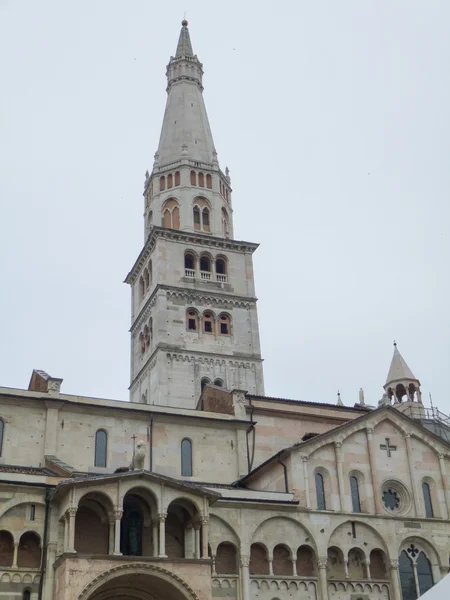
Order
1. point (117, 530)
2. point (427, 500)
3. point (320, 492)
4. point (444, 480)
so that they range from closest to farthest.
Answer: point (117, 530)
point (320, 492)
point (427, 500)
point (444, 480)

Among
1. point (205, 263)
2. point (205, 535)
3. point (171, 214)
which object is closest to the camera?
point (205, 535)

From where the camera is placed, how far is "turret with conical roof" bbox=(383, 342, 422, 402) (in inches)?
2660

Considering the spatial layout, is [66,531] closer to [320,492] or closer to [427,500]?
[320,492]

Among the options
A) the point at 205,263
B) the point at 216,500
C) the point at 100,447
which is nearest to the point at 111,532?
the point at 216,500

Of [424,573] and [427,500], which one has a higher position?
[427,500]

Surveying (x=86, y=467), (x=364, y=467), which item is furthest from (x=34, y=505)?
(x=364, y=467)

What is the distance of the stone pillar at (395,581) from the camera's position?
1510 inches

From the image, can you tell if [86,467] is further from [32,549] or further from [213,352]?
[213,352]

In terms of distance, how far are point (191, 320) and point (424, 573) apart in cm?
2789

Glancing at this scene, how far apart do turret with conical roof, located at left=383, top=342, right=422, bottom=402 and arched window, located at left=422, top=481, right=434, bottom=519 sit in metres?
25.8

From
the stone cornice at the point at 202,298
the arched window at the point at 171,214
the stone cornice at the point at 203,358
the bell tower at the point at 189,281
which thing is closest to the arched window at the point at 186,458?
the bell tower at the point at 189,281

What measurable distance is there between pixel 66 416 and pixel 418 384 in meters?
36.1

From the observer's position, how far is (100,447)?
4100cm

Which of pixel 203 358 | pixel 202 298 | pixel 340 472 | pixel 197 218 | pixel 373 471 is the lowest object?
pixel 340 472
